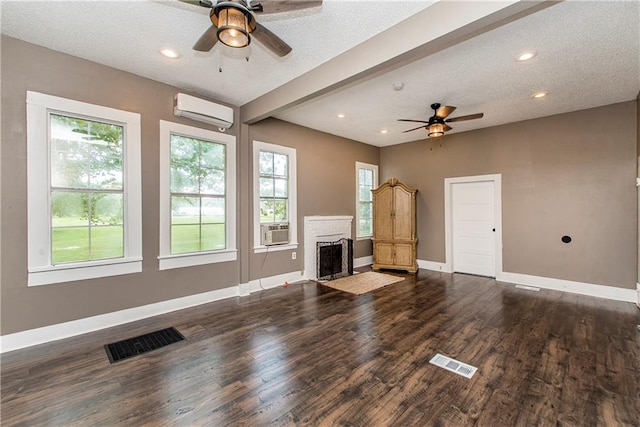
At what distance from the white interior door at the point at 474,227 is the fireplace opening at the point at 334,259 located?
2.26 m

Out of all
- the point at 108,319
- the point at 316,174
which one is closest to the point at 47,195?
the point at 108,319

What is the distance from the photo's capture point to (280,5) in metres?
1.88

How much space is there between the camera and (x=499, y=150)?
524cm

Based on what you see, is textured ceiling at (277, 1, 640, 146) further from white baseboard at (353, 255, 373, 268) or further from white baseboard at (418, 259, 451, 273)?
white baseboard at (353, 255, 373, 268)

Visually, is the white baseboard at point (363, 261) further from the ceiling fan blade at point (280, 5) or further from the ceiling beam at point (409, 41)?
the ceiling fan blade at point (280, 5)

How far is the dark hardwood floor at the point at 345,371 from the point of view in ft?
5.95

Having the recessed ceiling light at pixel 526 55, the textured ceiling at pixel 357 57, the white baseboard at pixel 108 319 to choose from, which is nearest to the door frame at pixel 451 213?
the textured ceiling at pixel 357 57

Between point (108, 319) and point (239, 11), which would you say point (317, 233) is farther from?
point (239, 11)

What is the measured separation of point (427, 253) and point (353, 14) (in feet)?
16.8

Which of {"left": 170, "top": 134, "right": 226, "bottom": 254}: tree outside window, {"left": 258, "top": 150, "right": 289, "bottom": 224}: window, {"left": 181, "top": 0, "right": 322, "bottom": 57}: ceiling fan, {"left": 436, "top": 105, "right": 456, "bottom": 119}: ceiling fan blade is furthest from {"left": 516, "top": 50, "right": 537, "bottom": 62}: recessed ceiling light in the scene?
{"left": 170, "top": 134, "right": 226, "bottom": 254}: tree outside window

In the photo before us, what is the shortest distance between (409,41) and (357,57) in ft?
1.84

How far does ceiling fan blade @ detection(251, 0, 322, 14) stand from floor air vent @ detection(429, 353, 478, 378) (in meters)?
2.98

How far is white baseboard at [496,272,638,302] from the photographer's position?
407cm

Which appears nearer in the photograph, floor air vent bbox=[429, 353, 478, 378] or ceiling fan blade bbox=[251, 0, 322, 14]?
ceiling fan blade bbox=[251, 0, 322, 14]
